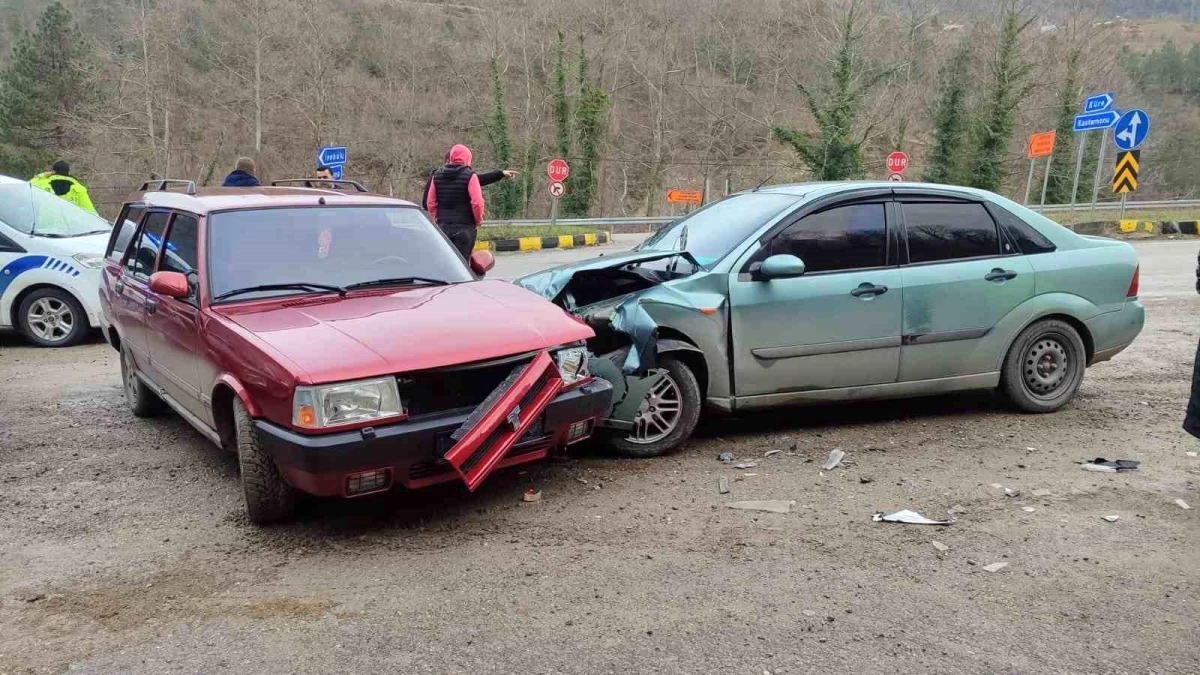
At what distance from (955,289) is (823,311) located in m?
0.98

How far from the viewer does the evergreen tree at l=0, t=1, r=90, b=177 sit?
40219 millimetres

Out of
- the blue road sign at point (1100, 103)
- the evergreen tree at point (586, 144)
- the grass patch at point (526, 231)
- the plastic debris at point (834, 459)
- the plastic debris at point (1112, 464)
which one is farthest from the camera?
the evergreen tree at point (586, 144)

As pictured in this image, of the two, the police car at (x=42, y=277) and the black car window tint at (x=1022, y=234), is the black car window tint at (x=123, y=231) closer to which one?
the police car at (x=42, y=277)

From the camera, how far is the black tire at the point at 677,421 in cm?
503

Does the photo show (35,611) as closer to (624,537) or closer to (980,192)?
(624,537)

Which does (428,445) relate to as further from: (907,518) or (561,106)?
(561,106)

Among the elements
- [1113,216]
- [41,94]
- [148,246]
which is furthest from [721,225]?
[41,94]

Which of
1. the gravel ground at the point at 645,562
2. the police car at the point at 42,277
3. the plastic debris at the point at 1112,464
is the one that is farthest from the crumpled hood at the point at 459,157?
the plastic debris at the point at 1112,464

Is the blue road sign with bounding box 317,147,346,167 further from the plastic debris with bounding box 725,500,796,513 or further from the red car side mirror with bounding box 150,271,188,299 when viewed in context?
the plastic debris with bounding box 725,500,796,513

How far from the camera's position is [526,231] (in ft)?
85.8

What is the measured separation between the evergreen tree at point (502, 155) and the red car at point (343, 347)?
3829cm

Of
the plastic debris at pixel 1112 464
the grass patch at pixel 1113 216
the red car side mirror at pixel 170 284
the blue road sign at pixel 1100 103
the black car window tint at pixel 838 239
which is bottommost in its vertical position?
the plastic debris at pixel 1112 464

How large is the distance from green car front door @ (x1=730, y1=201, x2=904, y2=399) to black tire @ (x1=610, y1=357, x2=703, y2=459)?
306 mm

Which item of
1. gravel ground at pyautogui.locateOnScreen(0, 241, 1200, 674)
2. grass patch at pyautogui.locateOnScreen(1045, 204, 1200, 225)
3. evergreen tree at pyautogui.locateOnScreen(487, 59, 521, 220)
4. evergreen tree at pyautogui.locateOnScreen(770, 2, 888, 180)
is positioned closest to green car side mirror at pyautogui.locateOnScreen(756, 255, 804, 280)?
gravel ground at pyautogui.locateOnScreen(0, 241, 1200, 674)
